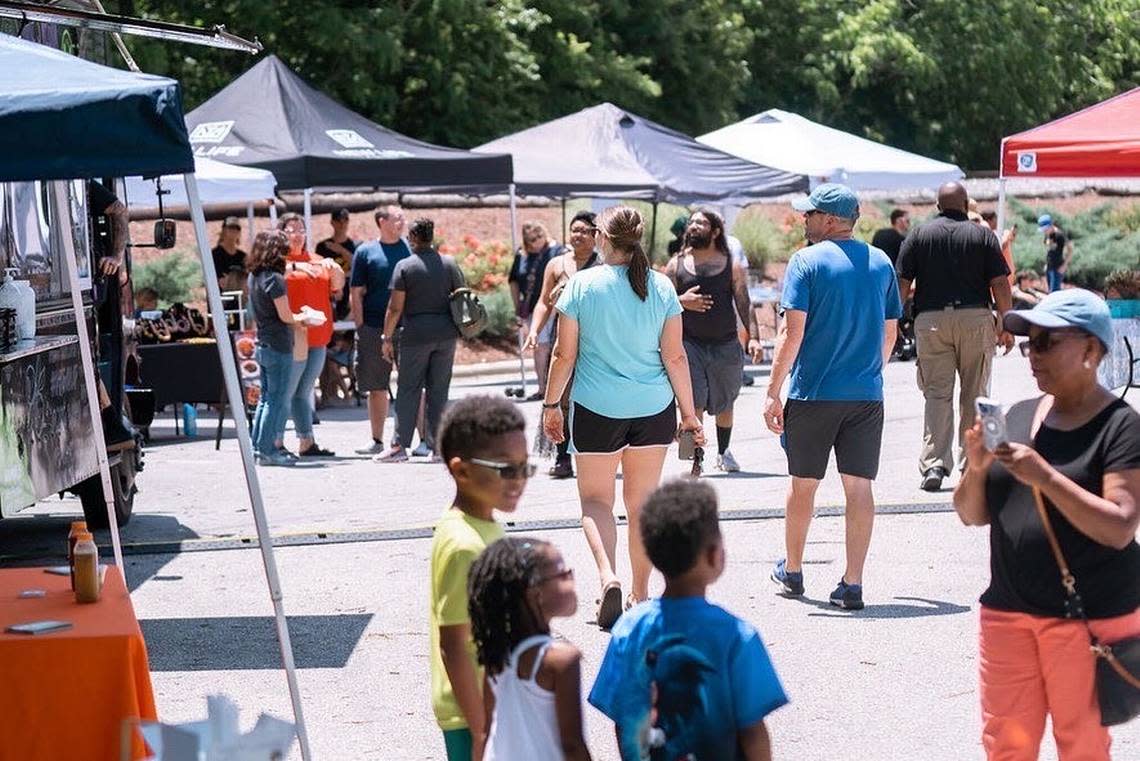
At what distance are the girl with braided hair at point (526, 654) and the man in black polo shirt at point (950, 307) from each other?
26.9 feet

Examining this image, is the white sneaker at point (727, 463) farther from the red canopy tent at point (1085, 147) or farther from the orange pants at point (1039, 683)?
the orange pants at point (1039, 683)

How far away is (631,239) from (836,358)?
44.5 inches

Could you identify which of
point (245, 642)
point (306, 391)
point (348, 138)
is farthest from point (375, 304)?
point (245, 642)

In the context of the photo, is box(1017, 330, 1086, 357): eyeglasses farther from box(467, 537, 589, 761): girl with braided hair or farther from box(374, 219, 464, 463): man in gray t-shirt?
box(374, 219, 464, 463): man in gray t-shirt

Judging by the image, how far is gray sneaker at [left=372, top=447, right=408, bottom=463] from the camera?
14.9 meters

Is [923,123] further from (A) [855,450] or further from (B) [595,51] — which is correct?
(A) [855,450]

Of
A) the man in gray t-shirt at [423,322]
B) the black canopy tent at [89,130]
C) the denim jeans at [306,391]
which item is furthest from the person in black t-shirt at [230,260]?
the black canopy tent at [89,130]

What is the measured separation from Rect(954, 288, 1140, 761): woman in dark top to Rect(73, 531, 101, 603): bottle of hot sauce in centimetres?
269

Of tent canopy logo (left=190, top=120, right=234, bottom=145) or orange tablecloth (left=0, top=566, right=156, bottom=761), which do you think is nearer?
orange tablecloth (left=0, top=566, right=156, bottom=761)

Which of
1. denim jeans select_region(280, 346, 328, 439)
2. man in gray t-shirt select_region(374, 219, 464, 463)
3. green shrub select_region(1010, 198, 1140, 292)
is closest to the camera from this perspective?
man in gray t-shirt select_region(374, 219, 464, 463)

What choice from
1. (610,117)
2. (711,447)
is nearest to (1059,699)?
(711,447)

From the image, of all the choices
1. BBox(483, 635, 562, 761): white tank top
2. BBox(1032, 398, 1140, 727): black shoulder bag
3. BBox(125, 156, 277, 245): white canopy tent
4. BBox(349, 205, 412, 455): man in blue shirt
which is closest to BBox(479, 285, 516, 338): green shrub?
BBox(125, 156, 277, 245): white canopy tent

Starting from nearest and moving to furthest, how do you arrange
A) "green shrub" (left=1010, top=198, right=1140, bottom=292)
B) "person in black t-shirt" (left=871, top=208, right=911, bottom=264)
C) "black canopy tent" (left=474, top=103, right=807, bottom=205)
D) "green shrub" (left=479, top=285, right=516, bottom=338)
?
1. "black canopy tent" (left=474, top=103, right=807, bottom=205)
2. "person in black t-shirt" (left=871, top=208, right=911, bottom=264)
3. "green shrub" (left=479, top=285, right=516, bottom=338)
4. "green shrub" (left=1010, top=198, right=1140, bottom=292)

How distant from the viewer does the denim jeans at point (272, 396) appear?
14.7m
